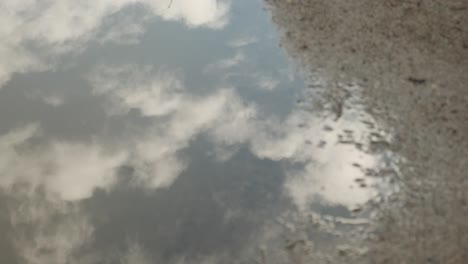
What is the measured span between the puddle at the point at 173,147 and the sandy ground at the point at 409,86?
0.13m

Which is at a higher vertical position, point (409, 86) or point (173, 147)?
point (409, 86)

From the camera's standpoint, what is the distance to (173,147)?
12.5ft

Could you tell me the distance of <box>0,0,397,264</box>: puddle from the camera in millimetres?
3188

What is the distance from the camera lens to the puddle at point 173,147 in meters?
3.19

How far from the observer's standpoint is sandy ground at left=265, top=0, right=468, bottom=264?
3.08m

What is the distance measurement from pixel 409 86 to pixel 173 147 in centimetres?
168

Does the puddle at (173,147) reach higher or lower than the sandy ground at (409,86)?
lower

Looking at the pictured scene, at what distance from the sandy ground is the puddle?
131mm

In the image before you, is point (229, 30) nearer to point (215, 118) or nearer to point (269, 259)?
point (215, 118)

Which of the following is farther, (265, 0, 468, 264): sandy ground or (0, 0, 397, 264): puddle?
(0, 0, 397, 264): puddle

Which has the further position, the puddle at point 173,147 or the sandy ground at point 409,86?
the puddle at point 173,147

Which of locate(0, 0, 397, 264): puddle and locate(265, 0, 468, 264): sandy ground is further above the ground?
locate(265, 0, 468, 264): sandy ground

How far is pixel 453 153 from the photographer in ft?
11.6

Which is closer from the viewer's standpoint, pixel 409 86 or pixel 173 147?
pixel 173 147
